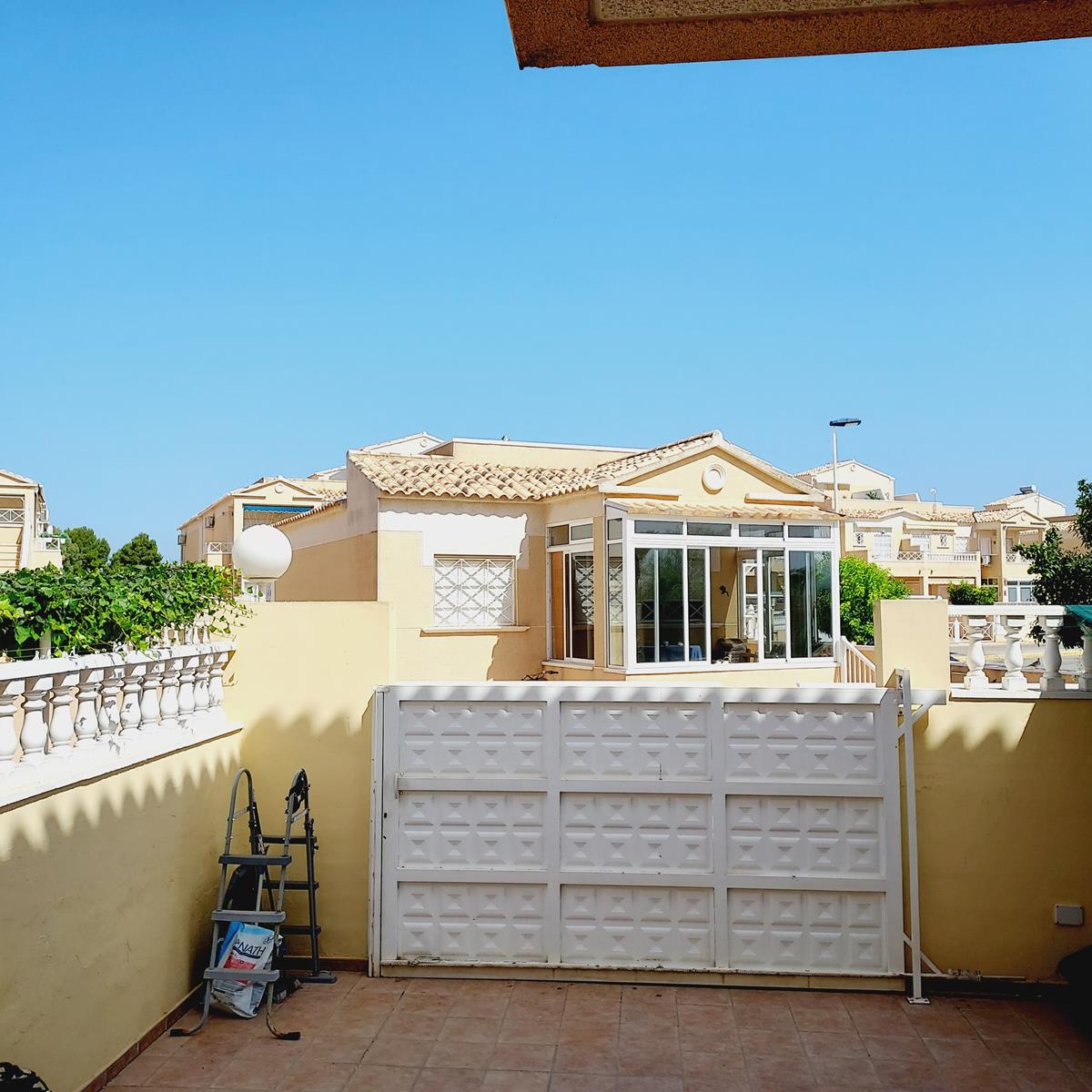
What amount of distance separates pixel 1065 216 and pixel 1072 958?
1640 centimetres

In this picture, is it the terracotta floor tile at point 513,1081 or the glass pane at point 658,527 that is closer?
the terracotta floor tile at point 513,1081

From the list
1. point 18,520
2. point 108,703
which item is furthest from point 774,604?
point 18,520

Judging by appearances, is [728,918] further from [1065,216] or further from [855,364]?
[855,364]

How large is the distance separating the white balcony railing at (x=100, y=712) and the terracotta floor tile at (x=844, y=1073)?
393 centimetres

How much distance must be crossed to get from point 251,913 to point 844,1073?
11.2ft

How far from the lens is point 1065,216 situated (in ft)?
59.9

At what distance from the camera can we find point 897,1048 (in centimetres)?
539

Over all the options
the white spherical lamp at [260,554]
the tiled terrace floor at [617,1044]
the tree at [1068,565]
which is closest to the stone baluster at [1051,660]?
the tiled terrace floor at [617,1044]

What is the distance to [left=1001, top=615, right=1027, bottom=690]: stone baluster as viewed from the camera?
20.9ft

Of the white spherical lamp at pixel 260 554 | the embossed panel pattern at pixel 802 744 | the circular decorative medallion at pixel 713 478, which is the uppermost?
the circular decorative medallion at pixel 713 478

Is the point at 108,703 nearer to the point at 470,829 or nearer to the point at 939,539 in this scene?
the point at 470,829

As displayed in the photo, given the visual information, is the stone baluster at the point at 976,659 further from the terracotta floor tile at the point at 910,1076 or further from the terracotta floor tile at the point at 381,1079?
the terracotta floor tile at the point at 381,1079

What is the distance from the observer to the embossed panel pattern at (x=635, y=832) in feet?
21.0

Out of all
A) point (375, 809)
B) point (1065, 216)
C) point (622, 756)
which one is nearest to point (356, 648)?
point (375, 809)
